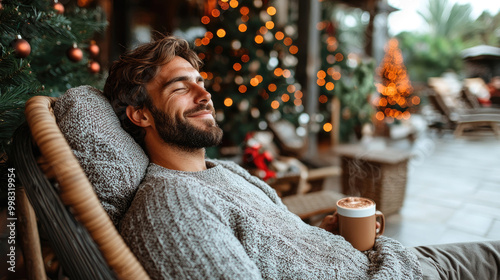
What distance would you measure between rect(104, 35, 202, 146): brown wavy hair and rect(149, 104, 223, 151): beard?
0.23 feet

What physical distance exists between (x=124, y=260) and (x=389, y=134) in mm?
6760

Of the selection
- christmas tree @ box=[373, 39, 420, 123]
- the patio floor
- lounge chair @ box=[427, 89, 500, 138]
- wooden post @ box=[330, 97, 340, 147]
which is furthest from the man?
lounge chair @ box=[427, 89, 500, 138]

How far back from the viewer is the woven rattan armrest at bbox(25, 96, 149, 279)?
631 mm

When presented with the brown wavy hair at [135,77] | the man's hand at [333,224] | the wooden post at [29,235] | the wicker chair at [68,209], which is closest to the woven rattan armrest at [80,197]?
the wicker chair at [68,209]

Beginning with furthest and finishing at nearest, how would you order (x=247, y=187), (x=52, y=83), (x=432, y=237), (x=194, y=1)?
(x=194, y=1)
(x=432, y=237)
(x=52, y=83)
(x=247, y=187)

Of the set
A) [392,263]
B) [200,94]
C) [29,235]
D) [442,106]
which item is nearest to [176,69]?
[200,94]

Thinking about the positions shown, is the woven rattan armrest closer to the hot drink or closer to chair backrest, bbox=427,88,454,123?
the hot drink

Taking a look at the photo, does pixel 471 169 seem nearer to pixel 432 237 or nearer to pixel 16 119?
pixel 432 237

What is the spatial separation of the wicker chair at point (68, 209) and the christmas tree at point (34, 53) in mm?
431

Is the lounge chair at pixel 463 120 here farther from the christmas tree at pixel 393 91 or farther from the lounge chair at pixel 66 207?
the lounge chair at pixel 66 207

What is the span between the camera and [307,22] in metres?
4.44

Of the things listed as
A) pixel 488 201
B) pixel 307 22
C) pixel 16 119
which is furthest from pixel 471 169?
pixel 16 119

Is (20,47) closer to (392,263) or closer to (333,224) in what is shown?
(333,224)

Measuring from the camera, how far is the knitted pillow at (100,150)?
35.4 inches
